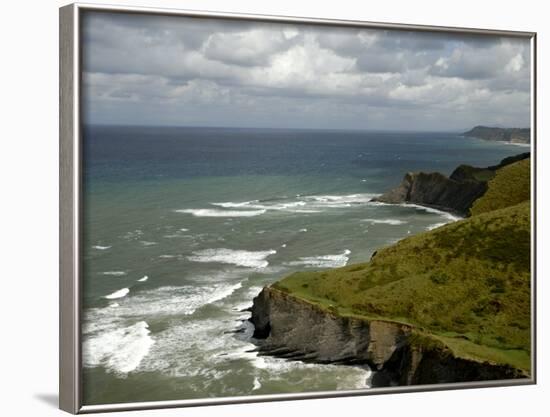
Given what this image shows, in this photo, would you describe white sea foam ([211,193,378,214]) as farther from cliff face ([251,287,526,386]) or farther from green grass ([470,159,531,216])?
green grass ([470,159,531,216])

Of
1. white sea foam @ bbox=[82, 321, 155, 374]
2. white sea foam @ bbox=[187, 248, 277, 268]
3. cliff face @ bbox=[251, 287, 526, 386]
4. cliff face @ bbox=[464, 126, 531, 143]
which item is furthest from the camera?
cliff face @ bbox=[464, 126, 531, 143]


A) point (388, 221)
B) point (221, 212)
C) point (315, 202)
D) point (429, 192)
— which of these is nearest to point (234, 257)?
point (221, 212)

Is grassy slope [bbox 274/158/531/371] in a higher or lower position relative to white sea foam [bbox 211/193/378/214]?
lower

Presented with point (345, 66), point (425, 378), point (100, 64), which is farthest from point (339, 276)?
point (100, 64)

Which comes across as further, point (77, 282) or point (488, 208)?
point (488, 208)

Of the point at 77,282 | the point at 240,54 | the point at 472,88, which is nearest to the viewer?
the point at 77,282

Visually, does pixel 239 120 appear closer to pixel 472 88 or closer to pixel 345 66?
pixel 345 66

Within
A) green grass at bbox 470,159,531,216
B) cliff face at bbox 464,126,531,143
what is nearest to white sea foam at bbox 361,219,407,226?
green grass at bbox 470,159,531,216

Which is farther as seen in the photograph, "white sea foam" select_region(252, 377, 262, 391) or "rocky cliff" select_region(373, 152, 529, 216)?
"rocky cliff" select_region(373, 152, 529, 216)
